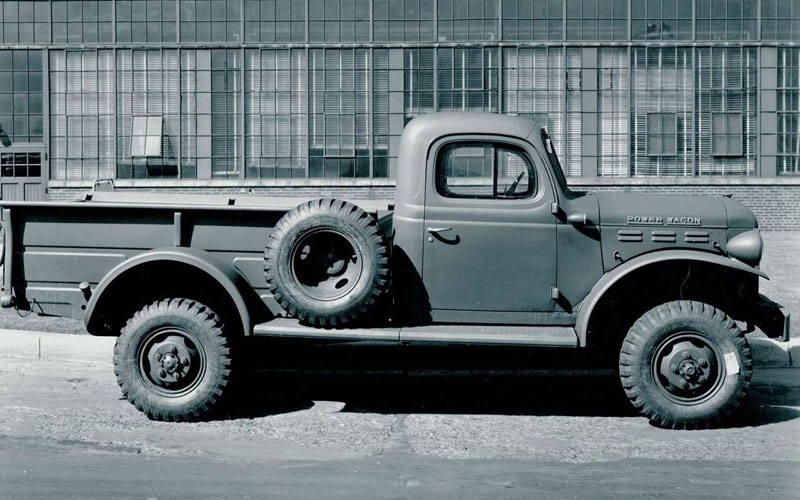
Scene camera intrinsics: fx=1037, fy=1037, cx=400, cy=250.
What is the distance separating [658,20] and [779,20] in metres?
2.70

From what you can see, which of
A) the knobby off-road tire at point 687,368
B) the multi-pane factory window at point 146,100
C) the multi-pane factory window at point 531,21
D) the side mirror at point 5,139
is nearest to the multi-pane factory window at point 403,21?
the multi-pane factory window at point 531,21

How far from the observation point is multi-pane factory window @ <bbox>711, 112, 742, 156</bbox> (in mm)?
22719

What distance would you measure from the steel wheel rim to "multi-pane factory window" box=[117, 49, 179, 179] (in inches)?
642

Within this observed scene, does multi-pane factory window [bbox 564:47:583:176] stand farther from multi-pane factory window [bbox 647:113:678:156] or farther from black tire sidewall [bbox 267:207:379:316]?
black tire sidewall [bbox 267:207:379:316]

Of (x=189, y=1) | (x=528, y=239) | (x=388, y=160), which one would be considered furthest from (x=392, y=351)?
(x=189, y=1)

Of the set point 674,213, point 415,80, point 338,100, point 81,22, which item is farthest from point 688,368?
point 81,22

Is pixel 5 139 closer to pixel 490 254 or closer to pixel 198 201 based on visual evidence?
pixel 198 201

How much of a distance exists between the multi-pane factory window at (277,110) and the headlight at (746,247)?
16298 millimetres

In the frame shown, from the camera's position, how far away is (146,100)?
2288 cm

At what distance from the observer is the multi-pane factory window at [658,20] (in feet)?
74.1

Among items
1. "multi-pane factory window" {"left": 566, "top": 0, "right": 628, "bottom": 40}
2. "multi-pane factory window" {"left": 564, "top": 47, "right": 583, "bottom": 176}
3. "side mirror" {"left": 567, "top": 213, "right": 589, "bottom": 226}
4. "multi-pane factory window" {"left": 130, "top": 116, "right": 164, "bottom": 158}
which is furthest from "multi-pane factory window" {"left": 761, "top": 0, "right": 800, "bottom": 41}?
"side mirror" {"left": 567, "top": 213, "right": 589, "bottom": 226}

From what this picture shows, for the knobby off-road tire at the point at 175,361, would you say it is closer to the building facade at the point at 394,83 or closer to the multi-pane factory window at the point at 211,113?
the building facade at the point at 394,83

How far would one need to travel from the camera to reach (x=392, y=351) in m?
9.04

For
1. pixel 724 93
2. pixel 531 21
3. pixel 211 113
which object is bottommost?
pixel 211 113
